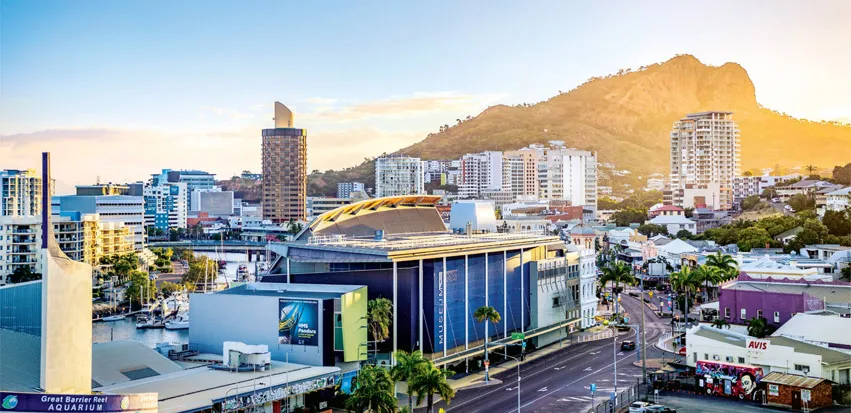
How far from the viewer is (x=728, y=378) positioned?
53.6m

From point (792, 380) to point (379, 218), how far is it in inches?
1331

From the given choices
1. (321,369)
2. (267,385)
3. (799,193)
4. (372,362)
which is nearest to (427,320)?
(372,362)

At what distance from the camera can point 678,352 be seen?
6606 centimetres

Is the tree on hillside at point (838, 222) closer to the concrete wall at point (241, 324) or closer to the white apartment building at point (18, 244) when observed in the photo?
the concrete wall at point (241, 324)

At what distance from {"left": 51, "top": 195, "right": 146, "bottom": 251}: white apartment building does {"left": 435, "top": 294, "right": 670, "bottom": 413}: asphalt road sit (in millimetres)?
101653

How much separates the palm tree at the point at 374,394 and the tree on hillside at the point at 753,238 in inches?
Answer: 3632

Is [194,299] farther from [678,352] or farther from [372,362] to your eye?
[678,352]

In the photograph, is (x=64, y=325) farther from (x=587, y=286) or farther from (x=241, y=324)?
(x=587, y=286)

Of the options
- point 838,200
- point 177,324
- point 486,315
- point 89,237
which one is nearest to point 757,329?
point 486,315

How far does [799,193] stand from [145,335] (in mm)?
126086

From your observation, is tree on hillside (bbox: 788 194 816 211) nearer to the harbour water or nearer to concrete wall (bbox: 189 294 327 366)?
the harbour water

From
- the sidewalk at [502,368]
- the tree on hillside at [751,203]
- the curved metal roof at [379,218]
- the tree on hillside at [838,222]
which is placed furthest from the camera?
the tree on hillside at [751,203]

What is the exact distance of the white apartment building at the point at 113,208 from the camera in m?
147

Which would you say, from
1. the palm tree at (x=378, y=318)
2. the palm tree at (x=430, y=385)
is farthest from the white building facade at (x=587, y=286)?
the palm tree at (x=430, y=385)
